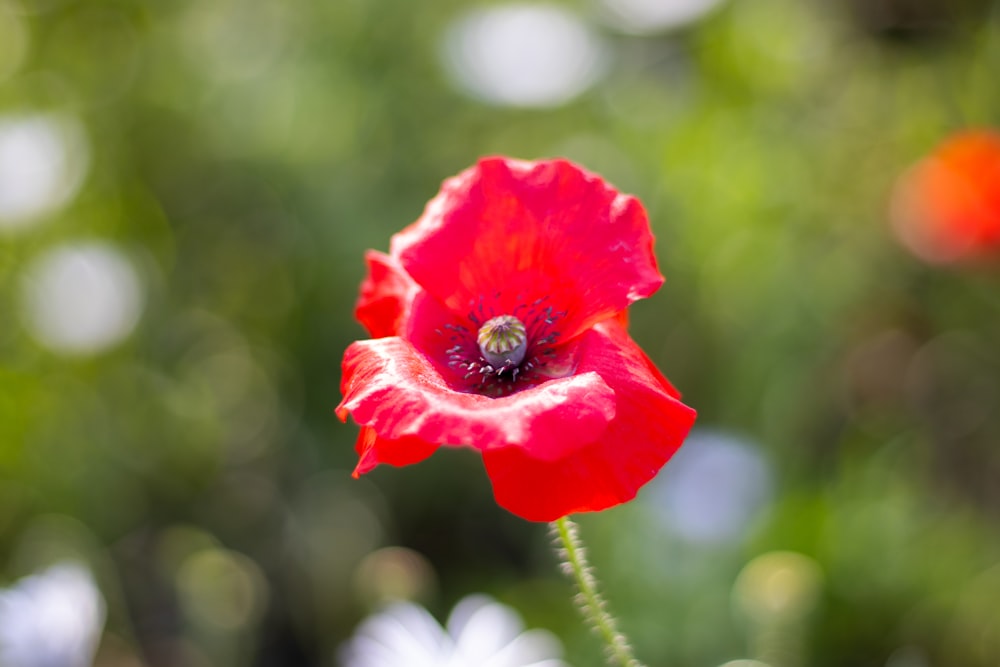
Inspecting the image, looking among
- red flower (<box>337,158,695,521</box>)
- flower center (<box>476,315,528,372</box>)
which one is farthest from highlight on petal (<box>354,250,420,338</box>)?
flower center (<box>476,315,528,372</box>)

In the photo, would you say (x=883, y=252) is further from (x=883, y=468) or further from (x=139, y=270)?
(x=139, y=270)

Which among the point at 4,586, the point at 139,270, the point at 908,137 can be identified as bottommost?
the point at 4,586

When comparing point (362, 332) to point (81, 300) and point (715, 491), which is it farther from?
point (715, 491)

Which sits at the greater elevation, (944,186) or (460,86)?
(460,86)

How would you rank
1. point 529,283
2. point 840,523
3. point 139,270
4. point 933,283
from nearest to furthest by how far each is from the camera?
point 529,283 → point 840,523 → point 139,270 → point 933,283

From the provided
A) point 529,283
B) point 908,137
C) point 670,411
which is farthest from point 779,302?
point 670,411

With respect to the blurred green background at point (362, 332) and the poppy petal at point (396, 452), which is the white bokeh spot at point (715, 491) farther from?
the poppy petal at point (396, 452)

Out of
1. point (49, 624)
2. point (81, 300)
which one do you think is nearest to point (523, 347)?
point (49, 624)
